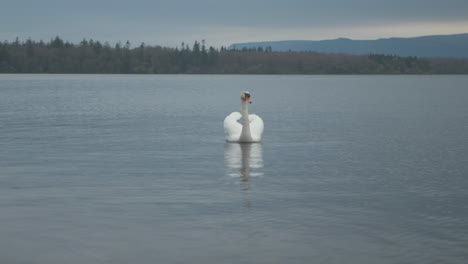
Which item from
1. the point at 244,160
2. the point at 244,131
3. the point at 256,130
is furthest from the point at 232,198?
the point at 256,130

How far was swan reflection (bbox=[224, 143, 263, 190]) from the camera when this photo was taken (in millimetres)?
20094

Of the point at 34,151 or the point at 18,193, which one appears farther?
the point at 34,151

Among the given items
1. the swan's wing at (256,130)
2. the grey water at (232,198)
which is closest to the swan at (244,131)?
the swan's wing at (256,130)

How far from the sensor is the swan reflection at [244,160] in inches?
791

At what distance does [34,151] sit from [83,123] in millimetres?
13506

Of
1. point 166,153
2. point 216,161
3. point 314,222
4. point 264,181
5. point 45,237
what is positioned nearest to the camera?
point 45,237

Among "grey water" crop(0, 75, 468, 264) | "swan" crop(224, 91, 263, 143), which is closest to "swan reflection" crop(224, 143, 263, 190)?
"grey water" crop(0, 75, 468, 264)

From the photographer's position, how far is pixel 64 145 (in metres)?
27.2

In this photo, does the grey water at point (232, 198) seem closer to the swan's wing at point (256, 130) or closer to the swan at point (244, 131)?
the swan at point (244, 131)

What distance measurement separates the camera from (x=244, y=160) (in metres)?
23.2

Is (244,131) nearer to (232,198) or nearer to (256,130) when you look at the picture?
(256,130)

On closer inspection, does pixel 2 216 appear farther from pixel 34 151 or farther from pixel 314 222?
pixel 34 151

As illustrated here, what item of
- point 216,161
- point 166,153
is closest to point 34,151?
point 166,153

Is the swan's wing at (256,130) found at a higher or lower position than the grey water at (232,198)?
higher
